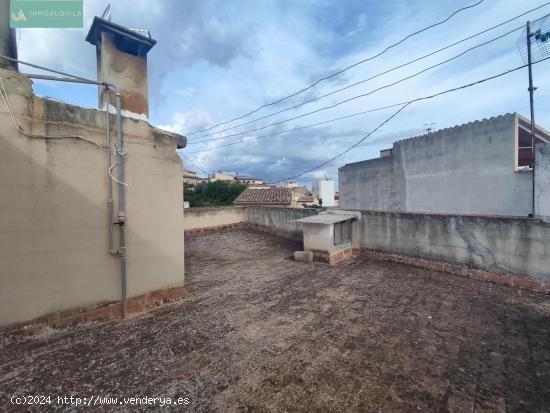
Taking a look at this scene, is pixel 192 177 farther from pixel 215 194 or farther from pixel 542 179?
pixel 542 179

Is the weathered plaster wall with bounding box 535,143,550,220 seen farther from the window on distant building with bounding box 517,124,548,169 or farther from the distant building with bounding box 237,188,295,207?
the distant building with bounding box 237,188,295,207

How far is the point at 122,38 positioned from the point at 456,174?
11.5 meters

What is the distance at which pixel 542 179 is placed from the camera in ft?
21.0

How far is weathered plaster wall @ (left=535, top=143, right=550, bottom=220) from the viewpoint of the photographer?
6.22 meters

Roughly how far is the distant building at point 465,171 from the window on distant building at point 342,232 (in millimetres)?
4909

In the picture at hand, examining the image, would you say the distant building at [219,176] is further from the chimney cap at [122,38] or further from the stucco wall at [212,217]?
the chimney cap at [122,38]

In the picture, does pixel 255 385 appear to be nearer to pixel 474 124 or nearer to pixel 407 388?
pixel 407 388

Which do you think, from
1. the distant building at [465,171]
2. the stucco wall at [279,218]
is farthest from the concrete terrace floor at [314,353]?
the stucco wall at [279,218]

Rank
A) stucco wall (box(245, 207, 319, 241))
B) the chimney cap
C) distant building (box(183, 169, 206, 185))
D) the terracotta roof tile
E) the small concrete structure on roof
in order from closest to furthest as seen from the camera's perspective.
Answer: the chimney cap
the small concrete structure on roof
stucco wall (box(245, 207, 319, 241))
the terracotta roof tile
distant building (box(183, 169, 206, 185))

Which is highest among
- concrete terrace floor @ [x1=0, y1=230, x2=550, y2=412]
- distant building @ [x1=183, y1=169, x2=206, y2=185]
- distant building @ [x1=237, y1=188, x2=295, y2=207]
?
distant building @ [x1=183, y1=169, x2=206, y2=185]

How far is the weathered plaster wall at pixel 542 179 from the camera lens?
622 cm

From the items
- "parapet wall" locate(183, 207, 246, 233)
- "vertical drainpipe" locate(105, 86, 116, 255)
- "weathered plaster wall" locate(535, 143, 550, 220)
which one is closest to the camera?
"vertical drainpipe" locate(105, 86, 116, 255)

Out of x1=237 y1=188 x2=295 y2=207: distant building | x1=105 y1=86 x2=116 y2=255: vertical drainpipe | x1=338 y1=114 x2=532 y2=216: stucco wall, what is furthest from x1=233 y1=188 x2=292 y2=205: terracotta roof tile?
x1=105 y1=86 x2=116 y2=255: vertical drainpipe

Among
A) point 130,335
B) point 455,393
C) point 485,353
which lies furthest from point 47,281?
point 485,353
